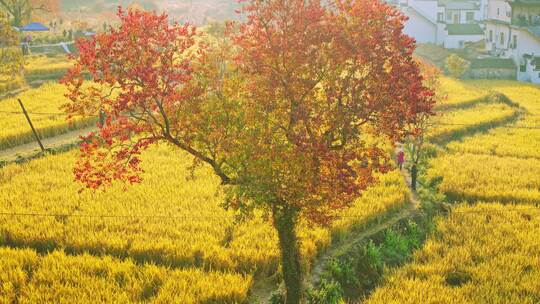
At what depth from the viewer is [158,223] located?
15.9m

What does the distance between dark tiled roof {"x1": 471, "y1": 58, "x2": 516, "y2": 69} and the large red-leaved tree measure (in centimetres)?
4546

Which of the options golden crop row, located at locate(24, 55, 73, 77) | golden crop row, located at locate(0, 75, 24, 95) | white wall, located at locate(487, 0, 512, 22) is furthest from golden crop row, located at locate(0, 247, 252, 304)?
white wall, located at locate(487, 0, 512, 22)

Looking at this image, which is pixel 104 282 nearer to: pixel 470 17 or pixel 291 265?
pixel 291 265

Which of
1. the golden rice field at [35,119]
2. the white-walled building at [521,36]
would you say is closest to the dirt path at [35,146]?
the golden rice field at [35,119]

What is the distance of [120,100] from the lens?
29.1 feet

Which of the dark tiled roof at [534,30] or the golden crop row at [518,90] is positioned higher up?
the dark tiled roof at [534,30]

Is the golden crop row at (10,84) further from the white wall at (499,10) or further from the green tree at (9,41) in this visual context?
the white wall at (499,10)

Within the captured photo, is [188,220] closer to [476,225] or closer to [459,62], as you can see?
[476,225]

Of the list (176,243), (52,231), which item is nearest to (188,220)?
(176,243)

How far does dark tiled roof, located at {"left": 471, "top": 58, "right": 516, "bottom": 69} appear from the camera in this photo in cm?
5103

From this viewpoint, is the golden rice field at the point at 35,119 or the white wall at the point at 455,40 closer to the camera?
the golden rice field at the point at 35,119

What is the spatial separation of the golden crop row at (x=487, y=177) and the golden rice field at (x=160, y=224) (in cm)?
210

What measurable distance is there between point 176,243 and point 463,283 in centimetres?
757

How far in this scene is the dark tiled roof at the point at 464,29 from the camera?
6241 centimetres
